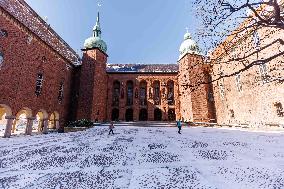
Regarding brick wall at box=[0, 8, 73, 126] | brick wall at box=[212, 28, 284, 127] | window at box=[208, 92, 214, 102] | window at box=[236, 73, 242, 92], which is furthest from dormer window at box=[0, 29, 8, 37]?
window at box=[208, 92, 214, 102]

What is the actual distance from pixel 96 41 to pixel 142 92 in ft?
37.6

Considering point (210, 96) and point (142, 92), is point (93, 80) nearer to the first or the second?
point (142, 92)

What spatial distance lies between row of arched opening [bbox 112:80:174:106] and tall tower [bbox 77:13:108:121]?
2.91 meters

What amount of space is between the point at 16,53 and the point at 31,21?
6.09 meters

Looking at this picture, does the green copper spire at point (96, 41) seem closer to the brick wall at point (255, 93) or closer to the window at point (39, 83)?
the window at point (39, 83)

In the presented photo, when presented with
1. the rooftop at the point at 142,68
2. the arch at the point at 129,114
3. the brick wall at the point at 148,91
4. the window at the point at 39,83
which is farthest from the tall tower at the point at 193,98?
the window at the point at 39,83

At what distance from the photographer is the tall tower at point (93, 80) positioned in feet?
85.0

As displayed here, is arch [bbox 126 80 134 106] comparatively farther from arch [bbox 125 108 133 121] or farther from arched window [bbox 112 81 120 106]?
arched window [bbox 112 81 120 106]

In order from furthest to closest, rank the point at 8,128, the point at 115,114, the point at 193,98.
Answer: the point at 115,114 → the point at 193,98 → the point at 8,128

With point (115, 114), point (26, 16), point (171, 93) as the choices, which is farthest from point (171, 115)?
point (26, 16)

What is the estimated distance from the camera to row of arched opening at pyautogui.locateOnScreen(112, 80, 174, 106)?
32281 millimetres

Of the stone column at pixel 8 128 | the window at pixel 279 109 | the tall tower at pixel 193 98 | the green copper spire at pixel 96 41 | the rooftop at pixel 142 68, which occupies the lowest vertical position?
the stone column at pixel 8 128

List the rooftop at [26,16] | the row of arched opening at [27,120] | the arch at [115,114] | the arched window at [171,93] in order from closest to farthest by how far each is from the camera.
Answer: the row of arched opening at [27,120] → the rooftop at [26,16] → the arch at [115,114] → the arched window at [171,93]

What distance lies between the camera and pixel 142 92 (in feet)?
109
